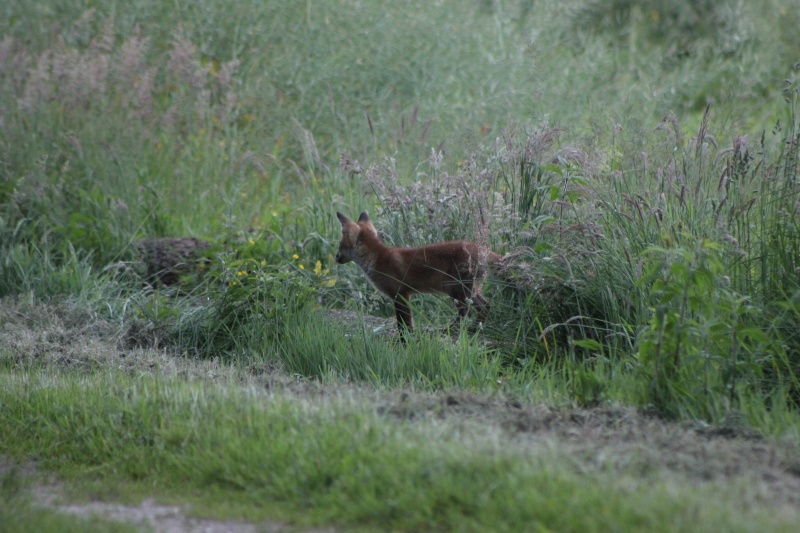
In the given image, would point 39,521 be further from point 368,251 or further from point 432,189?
point 432,189

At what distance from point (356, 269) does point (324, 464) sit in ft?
16.1

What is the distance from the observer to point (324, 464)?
4660 millimetres

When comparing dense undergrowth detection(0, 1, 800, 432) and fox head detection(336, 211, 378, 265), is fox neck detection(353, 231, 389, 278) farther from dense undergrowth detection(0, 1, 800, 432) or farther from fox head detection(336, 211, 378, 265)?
dense undergrowth detection(0, 1, 800, 432)

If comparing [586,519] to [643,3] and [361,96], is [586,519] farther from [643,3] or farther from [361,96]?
[643,3]

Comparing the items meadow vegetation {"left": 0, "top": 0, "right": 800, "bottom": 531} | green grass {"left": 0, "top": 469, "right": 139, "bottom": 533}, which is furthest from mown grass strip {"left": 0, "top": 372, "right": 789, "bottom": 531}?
green grass {"left": 0, "top": 469, "right": 139, "bottom": 533}

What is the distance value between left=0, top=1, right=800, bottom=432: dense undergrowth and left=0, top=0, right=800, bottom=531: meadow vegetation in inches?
1.6

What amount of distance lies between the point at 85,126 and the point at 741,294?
795 centimetres

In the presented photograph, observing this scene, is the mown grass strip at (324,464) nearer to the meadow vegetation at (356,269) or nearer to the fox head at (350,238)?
the meadow vegetation at (356,269)

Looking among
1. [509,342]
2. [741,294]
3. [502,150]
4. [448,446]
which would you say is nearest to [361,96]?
[502,150]

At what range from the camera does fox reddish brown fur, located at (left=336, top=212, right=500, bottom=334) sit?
7492 mm

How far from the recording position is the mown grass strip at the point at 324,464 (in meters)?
3.95

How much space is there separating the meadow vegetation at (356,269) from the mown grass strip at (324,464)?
0.02 meters

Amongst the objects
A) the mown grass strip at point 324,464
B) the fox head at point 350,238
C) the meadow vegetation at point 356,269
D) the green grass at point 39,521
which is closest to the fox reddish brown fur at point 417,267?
the fox head at point 350,238

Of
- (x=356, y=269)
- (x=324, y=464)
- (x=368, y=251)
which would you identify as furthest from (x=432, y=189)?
(x=324, y=464)
